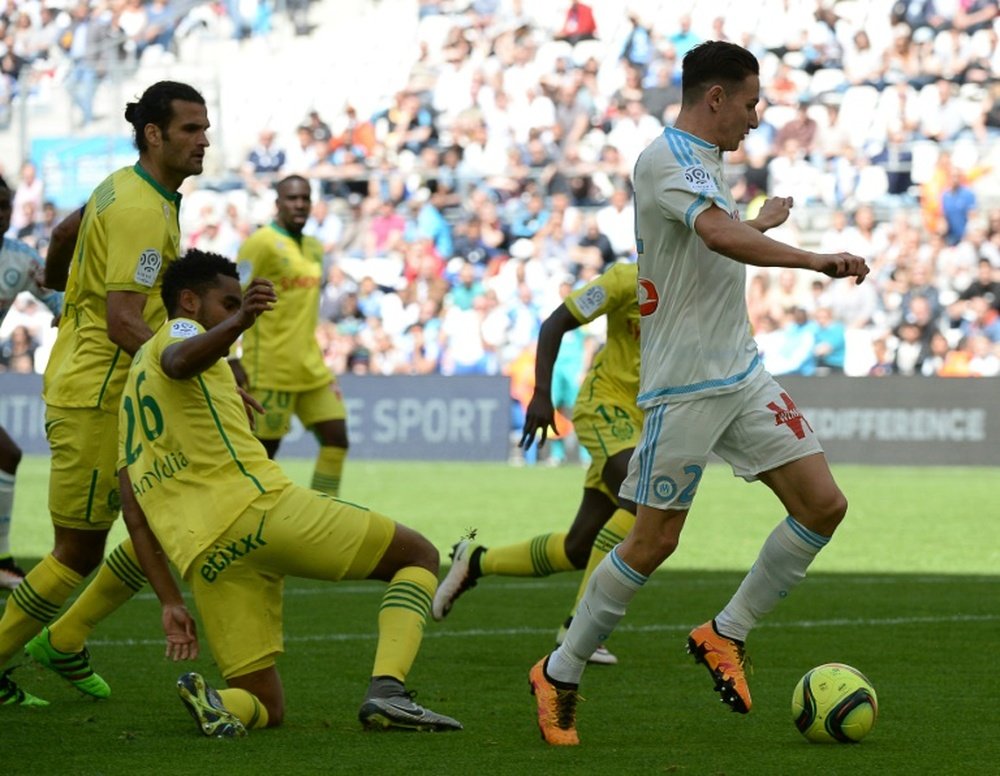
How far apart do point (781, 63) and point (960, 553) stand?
14717 mm

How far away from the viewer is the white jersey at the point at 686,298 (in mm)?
5867

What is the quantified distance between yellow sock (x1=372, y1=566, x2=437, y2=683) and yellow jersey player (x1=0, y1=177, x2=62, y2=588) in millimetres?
2818

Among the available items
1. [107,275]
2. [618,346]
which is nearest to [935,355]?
[618,346]

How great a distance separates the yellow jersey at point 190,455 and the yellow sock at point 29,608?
0.82 meters

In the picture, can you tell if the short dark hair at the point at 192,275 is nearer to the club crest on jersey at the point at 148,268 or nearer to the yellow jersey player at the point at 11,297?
the club crest on jersey at the point at 148,268

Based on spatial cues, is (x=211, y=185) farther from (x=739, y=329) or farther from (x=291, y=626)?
(x=739, y=329)

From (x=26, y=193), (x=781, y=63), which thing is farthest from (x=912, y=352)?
(x=26, y=193)

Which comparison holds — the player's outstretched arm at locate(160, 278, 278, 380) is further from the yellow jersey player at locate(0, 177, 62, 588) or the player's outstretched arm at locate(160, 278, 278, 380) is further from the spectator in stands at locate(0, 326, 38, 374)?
the spectator in stands at locate(0, 326, 38, 374)

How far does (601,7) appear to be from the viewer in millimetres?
28844

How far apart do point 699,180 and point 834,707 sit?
65.9 inches

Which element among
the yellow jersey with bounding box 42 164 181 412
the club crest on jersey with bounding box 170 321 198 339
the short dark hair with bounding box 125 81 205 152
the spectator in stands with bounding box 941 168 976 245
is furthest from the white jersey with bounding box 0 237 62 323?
the spectator in stands with bounding box 941 168 976 245

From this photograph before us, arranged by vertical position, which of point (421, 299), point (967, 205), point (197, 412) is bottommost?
point (421, 299)

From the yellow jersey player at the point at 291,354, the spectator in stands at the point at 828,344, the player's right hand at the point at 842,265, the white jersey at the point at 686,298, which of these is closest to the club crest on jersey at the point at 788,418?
the white jersey at the point at 686,298

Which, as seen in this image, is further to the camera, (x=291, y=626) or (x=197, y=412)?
(x=291, y=626)
